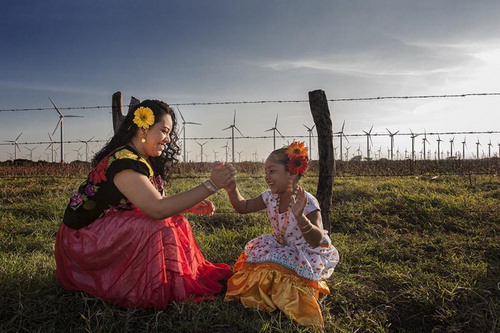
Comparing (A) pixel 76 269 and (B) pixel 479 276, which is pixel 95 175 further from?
(B) pixel 479 276

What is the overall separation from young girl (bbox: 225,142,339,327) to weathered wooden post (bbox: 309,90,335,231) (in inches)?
45.8

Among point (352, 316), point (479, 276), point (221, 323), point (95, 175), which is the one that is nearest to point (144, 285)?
point (221, 323)

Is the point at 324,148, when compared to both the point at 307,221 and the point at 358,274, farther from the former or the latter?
the point at 307,221

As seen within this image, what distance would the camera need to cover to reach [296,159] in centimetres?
277

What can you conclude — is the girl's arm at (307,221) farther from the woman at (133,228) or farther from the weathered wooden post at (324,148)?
the weathered wooden post at (324,148)

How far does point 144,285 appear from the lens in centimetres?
264

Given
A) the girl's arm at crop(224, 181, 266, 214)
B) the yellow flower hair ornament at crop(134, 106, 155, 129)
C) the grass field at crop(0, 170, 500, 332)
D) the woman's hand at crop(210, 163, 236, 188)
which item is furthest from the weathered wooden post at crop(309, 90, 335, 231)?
the yellow flower hair ornament at crop(134, 106, 155, 129)

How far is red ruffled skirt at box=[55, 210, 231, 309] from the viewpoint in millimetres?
2629

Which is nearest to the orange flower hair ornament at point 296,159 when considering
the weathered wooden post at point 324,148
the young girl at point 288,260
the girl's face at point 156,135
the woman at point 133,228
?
the young girl at point 288,260

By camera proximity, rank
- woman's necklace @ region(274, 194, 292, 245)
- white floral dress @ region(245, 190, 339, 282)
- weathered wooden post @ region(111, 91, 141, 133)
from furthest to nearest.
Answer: weathered wooden post @ region(111, 91, 141, 133), woman's necklace @ region(274, 194, 292, 245), white floral dress @ region(245, 190, 339, 282)

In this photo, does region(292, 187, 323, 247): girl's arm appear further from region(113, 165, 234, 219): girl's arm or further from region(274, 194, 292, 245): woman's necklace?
region(113, 165, 234, 219): girl's arm

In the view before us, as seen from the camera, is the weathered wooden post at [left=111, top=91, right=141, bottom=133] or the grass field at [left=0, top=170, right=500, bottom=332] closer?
the grass field at [left=0, top=170, right=500, bottom=332]

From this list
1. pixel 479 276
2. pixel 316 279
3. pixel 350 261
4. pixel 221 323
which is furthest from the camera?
pixel 350 261

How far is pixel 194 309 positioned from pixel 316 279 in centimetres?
90
